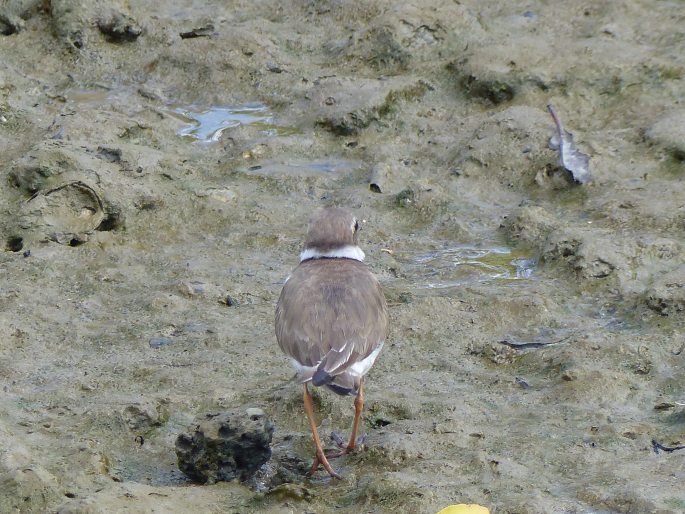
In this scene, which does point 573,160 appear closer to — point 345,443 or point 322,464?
A: point 345,443

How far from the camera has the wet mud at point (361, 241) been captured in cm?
529

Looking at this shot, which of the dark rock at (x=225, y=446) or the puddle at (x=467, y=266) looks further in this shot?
the puddle at (x=467, y=266)

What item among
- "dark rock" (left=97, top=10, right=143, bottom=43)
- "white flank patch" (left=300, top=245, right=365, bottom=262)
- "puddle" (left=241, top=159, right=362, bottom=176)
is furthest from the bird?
"dark rock" (left=97, top=10, right=143, bottom=43)

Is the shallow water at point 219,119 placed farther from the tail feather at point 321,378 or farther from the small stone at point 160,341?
the tail feather at point 321,378

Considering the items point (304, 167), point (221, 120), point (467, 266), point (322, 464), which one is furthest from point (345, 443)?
point (221, 120)

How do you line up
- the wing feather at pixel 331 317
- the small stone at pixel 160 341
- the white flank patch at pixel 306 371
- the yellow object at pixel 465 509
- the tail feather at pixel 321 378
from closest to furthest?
the yellow object at pixel 465 509
the tail feather at pixel 321 378
the white flank patch at pixel 306 371
the wing feather at pixel 331 317
the small stone at pixel 160 341

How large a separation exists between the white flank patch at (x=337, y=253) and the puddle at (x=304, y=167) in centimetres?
188

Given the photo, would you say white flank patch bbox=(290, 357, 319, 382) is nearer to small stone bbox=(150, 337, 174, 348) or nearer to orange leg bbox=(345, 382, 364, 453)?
orange leg bbox=(345, 382, 364, 453)

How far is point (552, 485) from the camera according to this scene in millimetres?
5098

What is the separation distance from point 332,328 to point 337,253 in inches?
39.5

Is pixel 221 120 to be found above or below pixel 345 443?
above

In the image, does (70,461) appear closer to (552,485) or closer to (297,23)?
(552,485)

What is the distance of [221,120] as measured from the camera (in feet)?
29.9

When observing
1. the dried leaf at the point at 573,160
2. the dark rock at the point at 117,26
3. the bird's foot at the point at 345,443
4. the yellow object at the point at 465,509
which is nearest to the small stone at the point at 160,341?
the bird's foot at the point at 345,443
